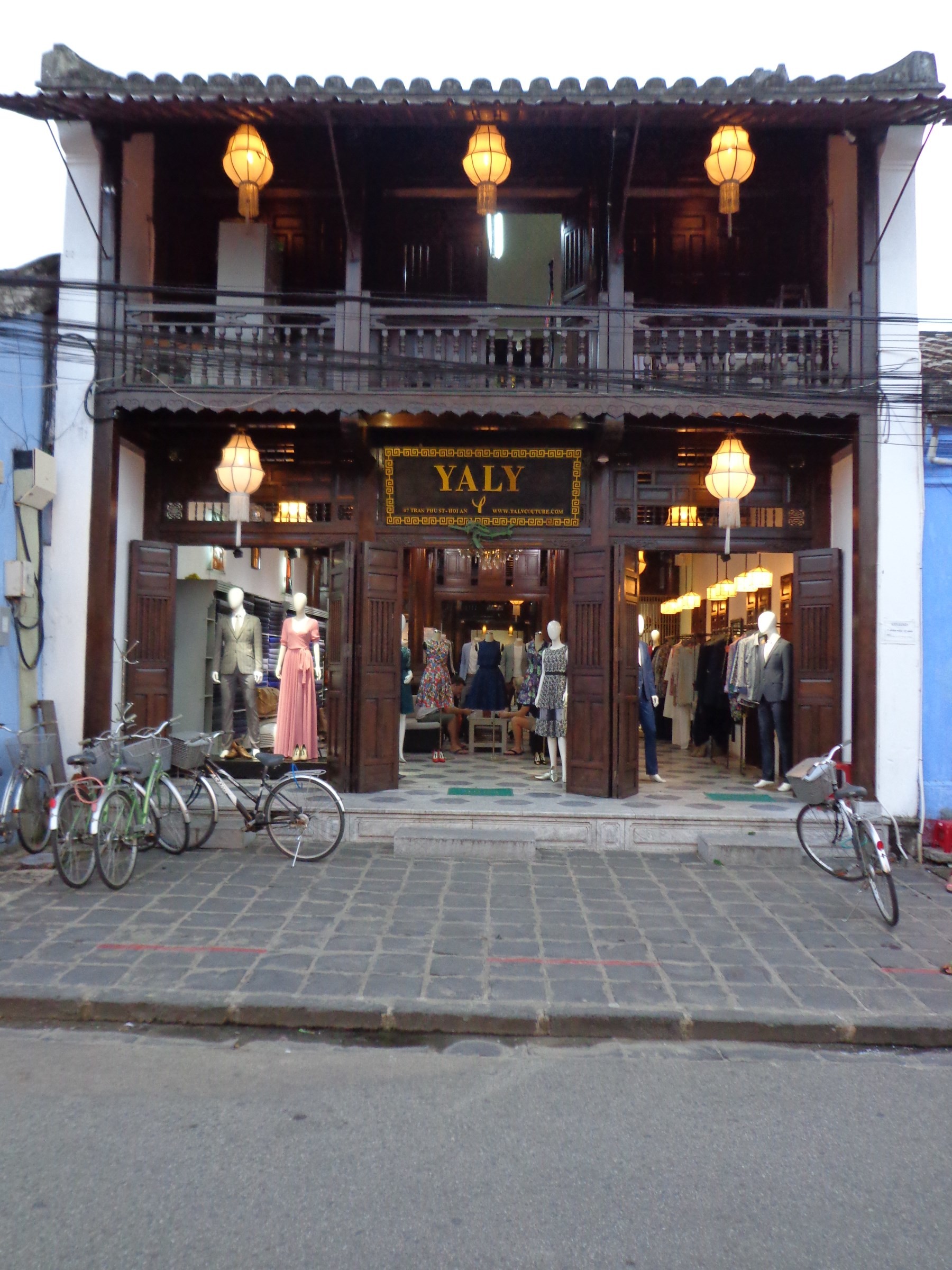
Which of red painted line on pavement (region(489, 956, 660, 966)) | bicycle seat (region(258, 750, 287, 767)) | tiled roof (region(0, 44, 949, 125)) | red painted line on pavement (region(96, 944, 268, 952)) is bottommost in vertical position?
red painted line on pavement (region(489, 956, 660, 966))

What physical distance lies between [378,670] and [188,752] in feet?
8.55

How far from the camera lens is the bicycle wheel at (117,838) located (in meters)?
6.80

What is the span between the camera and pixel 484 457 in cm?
1016

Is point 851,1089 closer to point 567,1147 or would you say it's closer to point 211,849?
point 567,1147

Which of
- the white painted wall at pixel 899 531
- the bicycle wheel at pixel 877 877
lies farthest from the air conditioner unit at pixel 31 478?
the white painted wall at pixel 899 531

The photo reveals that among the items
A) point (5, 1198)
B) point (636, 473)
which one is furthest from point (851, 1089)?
point (636, 473)

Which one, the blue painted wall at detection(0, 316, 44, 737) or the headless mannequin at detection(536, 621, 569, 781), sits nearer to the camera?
the blue painted wall at detection(0, 316, 44, 737)

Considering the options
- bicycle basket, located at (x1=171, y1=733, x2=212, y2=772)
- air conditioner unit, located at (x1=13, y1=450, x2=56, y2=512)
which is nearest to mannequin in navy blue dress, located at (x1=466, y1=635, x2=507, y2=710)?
bicycle basket, located at (x1=171, y1=733, x2=212, y2=772)

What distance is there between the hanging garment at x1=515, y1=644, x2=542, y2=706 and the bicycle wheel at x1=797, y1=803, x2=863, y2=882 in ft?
16.2

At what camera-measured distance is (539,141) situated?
32.7 ft

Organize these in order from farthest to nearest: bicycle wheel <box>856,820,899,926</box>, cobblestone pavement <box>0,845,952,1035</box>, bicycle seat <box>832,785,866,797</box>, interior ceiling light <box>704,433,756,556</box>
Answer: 1. interior ceiling light <box>704,433,756,556</box>
2. bicycle seat <box>832,785,866,797</box>
3. bicycle wheel <box>856,820,899,926</box>
4. cobblestone pavement <box>0,845,952,1035</box>

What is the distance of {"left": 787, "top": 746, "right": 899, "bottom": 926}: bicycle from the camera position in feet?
21.2

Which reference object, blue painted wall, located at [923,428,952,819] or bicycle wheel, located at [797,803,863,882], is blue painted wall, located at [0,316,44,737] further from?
blue painted wall, located at [923,428,952,819]

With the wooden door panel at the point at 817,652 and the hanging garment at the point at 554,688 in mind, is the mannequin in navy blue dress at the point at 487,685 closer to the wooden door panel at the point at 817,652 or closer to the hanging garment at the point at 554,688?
the hanging garment at the point at 554,688
